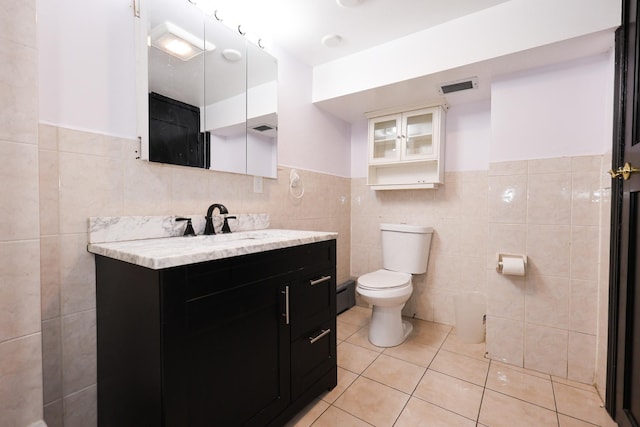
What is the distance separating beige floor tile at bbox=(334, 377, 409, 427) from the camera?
4.50 ft

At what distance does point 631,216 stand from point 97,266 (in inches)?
86.0

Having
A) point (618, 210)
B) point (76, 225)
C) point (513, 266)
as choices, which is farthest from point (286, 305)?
point (618, 210)

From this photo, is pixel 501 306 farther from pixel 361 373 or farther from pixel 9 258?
pixel 9 258

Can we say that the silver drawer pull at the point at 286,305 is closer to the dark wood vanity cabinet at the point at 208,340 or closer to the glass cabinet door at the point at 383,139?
the dark wood vanity cabinet at the point at 208,340

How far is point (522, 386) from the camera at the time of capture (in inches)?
63.6

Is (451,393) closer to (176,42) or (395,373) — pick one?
(395,373)

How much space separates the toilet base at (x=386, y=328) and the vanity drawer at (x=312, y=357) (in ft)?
2.01

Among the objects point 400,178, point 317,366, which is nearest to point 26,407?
point 317,366

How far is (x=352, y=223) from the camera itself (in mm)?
2902

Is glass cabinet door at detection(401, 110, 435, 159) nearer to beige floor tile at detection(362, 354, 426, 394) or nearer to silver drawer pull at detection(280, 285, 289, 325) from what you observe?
beige floor tile at detection(362, 354, 426, 394)

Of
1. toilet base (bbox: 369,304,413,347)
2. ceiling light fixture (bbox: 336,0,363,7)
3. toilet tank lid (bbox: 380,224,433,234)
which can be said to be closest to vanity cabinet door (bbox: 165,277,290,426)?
toilet base (bbox: 369,304,413,347)

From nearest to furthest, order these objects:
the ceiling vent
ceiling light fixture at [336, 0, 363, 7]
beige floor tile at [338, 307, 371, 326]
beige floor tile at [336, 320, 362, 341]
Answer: ceiling light fixture at [336, 0, 363, 7], the ceiling vent, beige floor tile at [336, 320, 362, 341], beige floor tile at [338, 307, 371, 326]

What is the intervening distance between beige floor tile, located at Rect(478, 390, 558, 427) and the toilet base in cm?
66

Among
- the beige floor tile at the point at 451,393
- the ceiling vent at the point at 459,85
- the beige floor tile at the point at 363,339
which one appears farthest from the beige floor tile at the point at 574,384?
the ceiling vent at the point at 459,85
